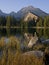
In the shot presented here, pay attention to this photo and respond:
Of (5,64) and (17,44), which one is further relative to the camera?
(17,44)

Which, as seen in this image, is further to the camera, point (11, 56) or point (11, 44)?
point (11, 44)

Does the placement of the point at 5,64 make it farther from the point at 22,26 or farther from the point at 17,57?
the point at 22,26

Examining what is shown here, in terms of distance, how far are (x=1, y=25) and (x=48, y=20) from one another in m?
32.2

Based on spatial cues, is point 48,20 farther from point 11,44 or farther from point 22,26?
point 11,44

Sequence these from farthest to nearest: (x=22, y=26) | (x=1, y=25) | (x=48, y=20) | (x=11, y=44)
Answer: (x=1, y=25)
(x=22, y=26)
(x=48, y=20)
(x=11, y=44)

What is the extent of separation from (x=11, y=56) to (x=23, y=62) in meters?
1.14

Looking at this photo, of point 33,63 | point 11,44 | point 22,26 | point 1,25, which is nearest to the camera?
point 33,63

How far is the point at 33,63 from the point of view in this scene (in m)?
11.6

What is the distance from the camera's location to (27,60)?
40.3 feet

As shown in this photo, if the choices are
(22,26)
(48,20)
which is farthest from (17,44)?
(22,26)

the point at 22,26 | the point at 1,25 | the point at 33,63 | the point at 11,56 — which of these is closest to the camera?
the point at 33,63

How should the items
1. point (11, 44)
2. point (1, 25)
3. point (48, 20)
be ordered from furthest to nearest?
point (1, 25) → point (48, 20) → point (11, 44)

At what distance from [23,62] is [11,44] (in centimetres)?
661

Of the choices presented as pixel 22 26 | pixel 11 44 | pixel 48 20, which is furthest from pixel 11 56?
pixel 22 26
